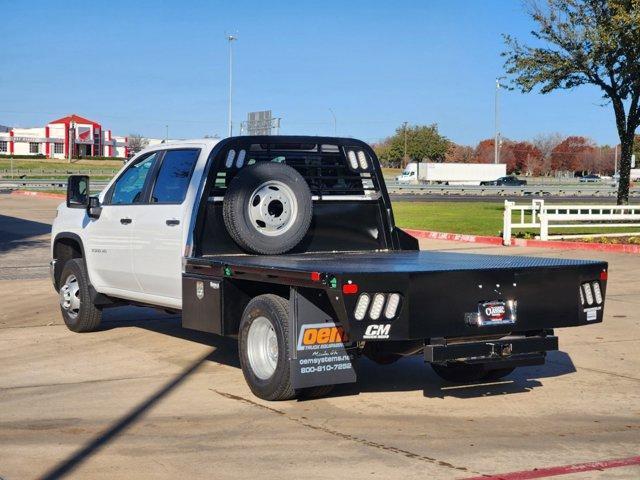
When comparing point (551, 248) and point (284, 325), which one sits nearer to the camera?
point (284, 325)

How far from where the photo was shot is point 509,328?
24.0ft

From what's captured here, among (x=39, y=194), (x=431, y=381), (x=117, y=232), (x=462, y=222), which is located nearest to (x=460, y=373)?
(x=431, y=381)

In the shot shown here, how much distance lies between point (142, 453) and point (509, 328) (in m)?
2.83

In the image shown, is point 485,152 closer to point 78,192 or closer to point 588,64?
point 588,64

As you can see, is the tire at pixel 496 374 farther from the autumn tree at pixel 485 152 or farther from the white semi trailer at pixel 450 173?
the autumn tree at pixel 485 152

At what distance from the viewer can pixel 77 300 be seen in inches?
432

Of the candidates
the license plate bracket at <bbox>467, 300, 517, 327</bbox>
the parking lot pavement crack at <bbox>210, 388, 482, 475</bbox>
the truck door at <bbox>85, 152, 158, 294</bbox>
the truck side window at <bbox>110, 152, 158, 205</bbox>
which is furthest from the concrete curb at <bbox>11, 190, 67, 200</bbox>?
the license plate bracket at <bbox>467, 300, 517, 327</bbox>

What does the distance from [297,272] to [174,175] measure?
9.22 feet

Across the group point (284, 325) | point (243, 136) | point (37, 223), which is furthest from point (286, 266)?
point (37, 223)

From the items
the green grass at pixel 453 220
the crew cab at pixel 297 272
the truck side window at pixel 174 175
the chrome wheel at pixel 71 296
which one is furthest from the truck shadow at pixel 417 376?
the green grass at pixel 453 220

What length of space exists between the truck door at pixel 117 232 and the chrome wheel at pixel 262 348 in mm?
2334

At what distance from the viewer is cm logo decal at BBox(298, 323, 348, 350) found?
7.16m

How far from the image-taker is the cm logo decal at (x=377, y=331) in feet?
22.3

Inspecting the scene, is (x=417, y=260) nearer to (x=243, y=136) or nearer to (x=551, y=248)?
(x=243, y=136)
